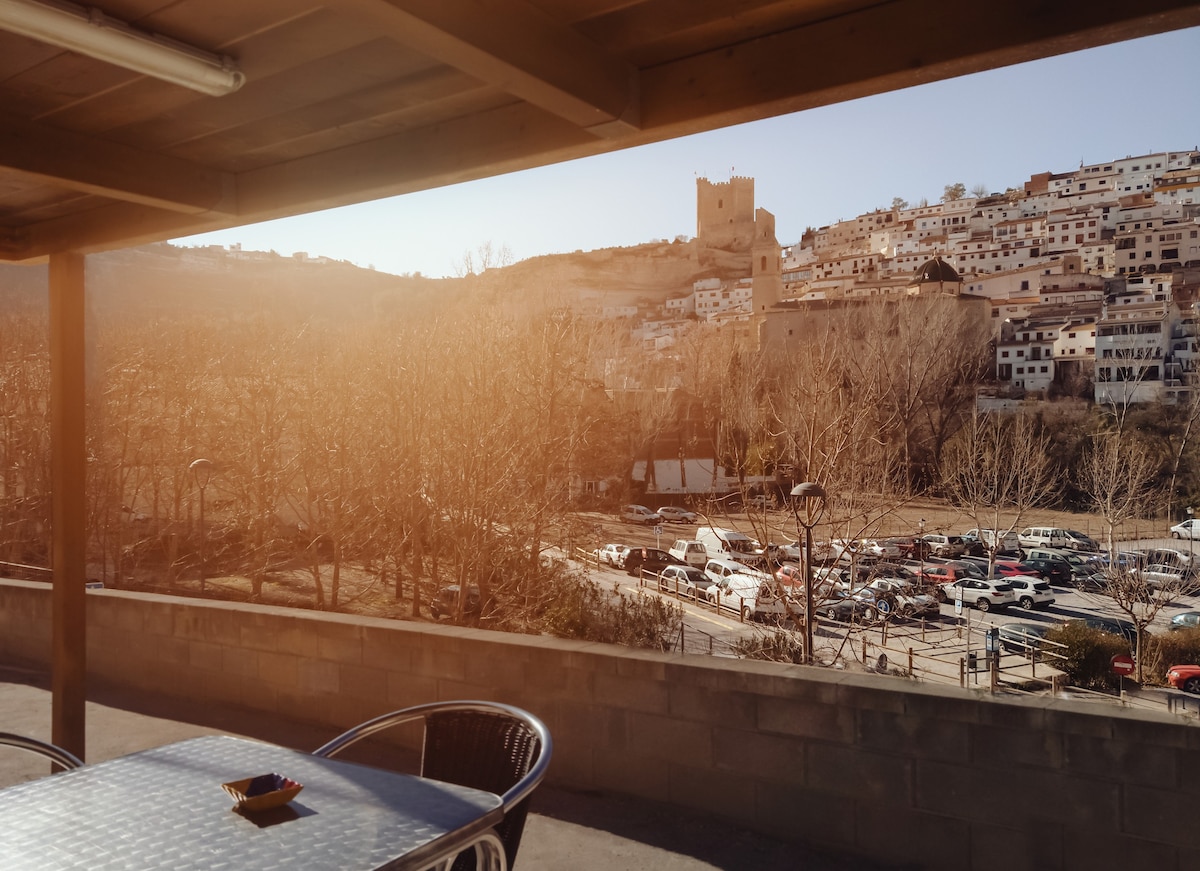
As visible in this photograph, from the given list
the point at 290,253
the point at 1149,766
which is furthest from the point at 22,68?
the point at 290,253

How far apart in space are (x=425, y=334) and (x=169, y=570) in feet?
30.2

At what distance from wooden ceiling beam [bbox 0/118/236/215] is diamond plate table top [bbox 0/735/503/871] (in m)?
1.60

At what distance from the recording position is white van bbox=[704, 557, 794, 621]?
62.4 ft

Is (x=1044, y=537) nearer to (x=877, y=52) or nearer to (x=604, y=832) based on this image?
(x=604, y=832)

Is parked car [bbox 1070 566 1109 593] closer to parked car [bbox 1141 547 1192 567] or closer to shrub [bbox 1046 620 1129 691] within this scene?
parked car [bbox 1141 547 1192 567]

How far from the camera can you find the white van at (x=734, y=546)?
22539mm

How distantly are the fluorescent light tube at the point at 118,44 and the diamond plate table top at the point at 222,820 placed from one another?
148 centimetres

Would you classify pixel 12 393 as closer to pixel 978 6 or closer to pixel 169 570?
Result: pixel 169 570

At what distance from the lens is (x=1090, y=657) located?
19094 millimetres

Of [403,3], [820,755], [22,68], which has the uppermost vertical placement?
[22,68]

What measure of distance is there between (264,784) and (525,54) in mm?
1501

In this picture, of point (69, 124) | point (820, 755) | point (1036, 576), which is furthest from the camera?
point (1036, 576)

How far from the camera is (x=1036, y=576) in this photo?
2777 centimetres

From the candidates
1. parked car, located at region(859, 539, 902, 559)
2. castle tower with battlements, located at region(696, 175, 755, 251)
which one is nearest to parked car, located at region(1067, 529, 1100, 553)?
parked car, located at region(859, 539, 902, 559)
